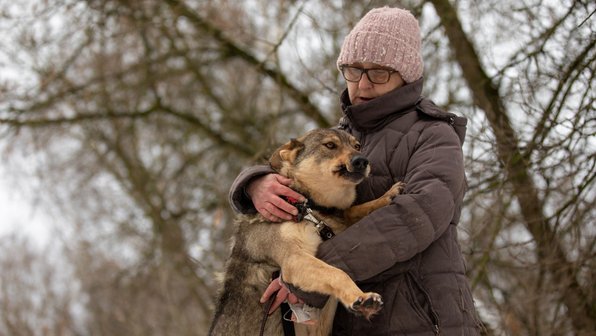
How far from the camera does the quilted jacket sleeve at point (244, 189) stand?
412cm

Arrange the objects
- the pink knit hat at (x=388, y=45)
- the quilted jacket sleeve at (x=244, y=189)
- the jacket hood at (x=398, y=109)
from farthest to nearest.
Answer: the quilted jacket sleeve at (x=244, y=189), the pink knit hat at (x=388, y=45), the jacket hood at (x=398, y=109)

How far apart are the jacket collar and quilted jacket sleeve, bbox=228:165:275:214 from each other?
2.07ft

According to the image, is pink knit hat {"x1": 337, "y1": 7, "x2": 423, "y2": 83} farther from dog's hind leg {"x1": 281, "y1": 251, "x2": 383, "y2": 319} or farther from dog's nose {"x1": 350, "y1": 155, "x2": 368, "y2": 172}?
dog's hind leg {"x1": 281, "y1": 251, "x2": 383, "y2": 319}

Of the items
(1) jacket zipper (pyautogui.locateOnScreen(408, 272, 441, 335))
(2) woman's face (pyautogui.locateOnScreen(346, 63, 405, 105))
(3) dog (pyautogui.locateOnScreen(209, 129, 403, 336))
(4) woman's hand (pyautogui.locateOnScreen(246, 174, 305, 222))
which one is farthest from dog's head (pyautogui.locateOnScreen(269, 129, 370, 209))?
(1) jacket zipper (pyautogui.locateOnScreen(408, 272, 441, 335))

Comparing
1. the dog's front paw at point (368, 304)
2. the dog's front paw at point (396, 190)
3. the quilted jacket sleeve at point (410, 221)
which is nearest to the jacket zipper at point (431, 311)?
the quilted jacket sleeve at point (410, 221)

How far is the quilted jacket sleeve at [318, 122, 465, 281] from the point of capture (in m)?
3.42

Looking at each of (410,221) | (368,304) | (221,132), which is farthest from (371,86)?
(221,132)

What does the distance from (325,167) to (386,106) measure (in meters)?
0.56

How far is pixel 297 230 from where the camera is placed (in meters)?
3.95

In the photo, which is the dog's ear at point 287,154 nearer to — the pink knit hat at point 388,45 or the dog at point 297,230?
the dog at point 297,230

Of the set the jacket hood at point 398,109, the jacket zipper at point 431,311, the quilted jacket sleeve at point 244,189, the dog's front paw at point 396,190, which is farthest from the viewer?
the quilted jacket sleeve at point 244,189

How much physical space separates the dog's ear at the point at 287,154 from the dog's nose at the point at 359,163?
654 millimetres

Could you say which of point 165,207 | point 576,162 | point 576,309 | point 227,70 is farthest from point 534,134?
point 227,70

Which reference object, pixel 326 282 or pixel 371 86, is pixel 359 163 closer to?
pixel 371 86
